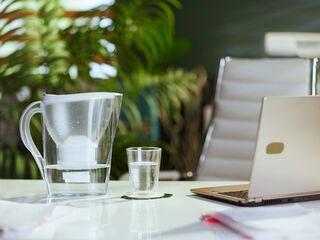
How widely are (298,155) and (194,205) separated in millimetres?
241

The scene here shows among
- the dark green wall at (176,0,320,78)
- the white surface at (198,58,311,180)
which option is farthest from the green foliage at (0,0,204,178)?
the dark green wall at (176,0,320,78)

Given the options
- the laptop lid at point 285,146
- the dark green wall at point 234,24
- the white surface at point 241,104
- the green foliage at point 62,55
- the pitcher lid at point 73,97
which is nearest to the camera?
the laptop lid at point 285,146

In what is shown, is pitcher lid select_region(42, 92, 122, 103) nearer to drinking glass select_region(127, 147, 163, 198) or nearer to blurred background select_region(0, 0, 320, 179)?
drinking glass select_region(127, 147, 163, 198)

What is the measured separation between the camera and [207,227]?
1.04m

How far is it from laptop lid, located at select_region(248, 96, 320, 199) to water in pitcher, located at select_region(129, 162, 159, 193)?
0.25 metres

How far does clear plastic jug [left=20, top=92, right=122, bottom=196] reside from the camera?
1.27 m

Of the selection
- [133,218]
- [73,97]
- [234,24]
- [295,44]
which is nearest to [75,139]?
[73,97]

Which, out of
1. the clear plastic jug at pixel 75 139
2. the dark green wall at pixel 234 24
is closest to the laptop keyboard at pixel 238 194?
the clear plastic jug at pixel 75 139

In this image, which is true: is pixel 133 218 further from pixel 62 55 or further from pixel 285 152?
pixel 62 55

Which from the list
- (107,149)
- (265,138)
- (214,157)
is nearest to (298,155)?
(265,138)

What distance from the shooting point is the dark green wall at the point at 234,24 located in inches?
183

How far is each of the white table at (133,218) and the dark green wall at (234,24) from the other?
344cm

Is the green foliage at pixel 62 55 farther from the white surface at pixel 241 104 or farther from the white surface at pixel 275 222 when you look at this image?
the white surface at pixel 275 222

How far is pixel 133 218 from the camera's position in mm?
1117
